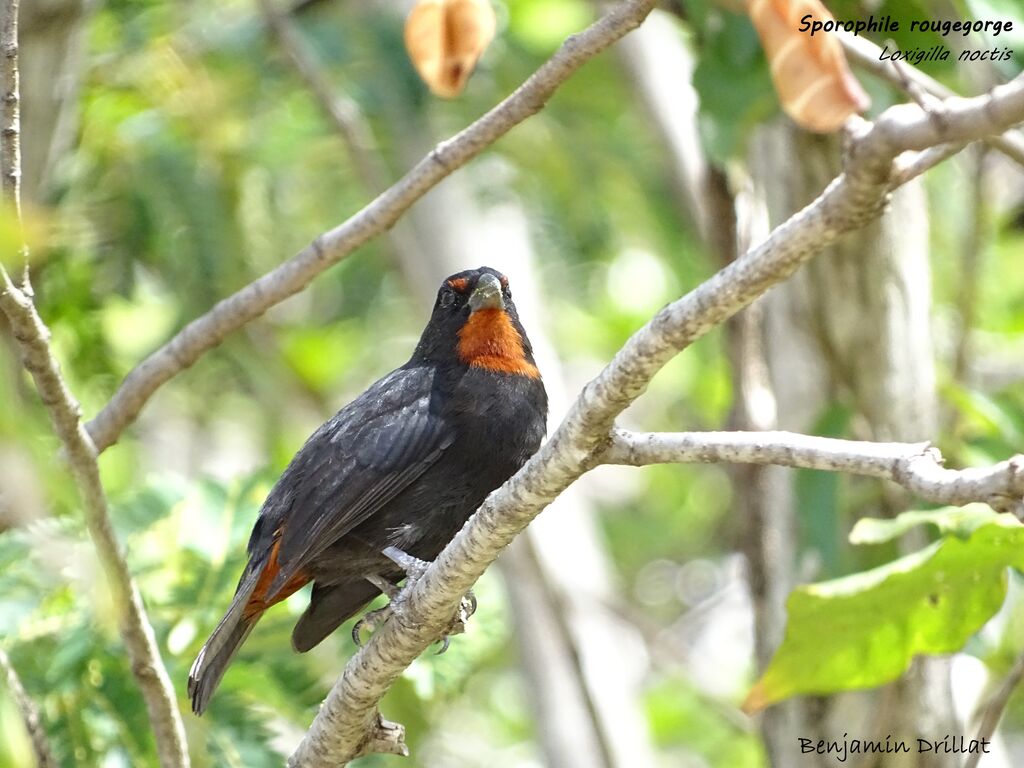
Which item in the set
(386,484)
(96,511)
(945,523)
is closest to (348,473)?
(386,484)

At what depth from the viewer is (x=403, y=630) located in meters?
2.99

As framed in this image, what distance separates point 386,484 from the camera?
12.8 ft

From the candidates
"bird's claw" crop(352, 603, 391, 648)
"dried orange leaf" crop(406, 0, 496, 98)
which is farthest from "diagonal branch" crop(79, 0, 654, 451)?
"bird's claw" crop(352, 603, 391, 648)

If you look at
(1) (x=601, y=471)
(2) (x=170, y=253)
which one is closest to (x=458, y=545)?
(2) (x=170, y=253)

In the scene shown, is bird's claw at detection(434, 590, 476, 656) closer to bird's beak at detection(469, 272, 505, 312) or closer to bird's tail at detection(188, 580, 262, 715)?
bird's tail at detection(188, 580, 262, 715)

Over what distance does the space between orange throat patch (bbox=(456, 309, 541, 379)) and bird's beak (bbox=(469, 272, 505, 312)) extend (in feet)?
0.09

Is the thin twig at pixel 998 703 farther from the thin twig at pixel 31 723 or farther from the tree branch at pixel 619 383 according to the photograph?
the thin twig at pixel 31 723

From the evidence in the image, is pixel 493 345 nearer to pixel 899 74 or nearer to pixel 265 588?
pixel 265 588

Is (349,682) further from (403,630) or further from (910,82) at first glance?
(910,82)

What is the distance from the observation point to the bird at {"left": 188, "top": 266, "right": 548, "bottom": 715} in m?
3.85

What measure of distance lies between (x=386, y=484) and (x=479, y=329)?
65cm

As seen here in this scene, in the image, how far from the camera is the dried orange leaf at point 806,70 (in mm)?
2291

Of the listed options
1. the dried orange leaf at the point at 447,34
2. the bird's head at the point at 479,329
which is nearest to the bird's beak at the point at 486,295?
the bird's head at the point at 479,329

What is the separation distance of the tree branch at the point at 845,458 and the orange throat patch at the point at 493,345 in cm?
173
